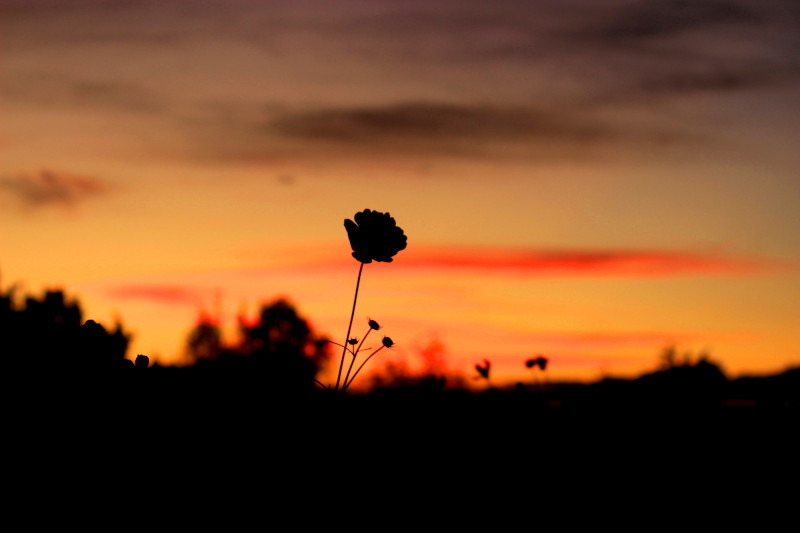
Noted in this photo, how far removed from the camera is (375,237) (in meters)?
5.29

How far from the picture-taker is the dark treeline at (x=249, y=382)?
484 cm

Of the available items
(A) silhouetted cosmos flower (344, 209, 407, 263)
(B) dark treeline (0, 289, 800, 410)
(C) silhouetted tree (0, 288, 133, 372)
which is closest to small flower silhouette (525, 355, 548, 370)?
(B) dark treeline (0, 289, 800, 410)

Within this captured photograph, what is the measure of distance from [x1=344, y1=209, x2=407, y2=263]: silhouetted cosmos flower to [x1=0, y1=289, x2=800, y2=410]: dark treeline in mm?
548

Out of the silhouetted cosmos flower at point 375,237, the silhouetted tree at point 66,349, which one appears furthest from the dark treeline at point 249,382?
the silhouetted cosmos flower at point 375,237

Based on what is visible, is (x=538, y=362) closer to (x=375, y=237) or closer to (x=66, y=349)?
(x=375, y=237)

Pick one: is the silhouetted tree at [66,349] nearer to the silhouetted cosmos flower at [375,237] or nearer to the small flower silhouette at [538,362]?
the silhouetted cosmos flower at [375,237]

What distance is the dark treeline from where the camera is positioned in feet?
15.9

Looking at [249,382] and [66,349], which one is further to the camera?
[249,382]

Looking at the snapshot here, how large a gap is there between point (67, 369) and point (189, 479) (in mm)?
855

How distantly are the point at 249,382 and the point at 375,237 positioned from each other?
3.78ft

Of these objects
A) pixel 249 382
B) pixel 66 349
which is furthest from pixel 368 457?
pixel 66 349

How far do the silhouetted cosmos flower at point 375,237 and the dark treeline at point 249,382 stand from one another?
548 mm

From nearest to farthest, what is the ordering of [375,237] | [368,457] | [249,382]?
1. [368,457]
2. [375,237]
3. [249,382]

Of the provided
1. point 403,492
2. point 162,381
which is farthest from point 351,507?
point 162,381
